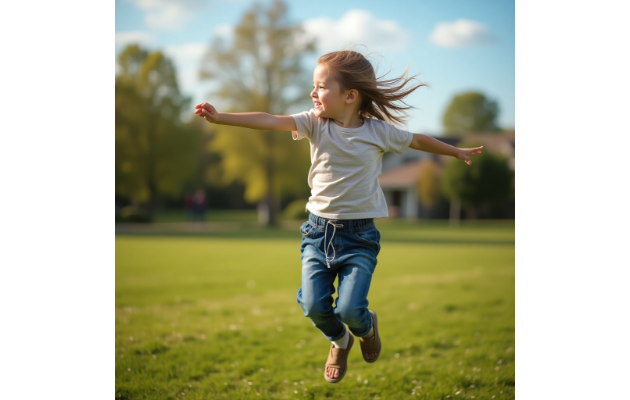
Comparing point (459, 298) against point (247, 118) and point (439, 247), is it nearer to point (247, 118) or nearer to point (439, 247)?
point (247, 118)

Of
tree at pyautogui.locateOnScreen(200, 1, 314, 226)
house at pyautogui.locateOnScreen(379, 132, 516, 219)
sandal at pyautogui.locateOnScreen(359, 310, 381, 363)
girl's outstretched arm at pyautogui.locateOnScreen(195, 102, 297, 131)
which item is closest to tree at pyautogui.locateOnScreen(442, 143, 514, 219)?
house at pyautogui.locateOnScreen(379, 132, 516, 219)

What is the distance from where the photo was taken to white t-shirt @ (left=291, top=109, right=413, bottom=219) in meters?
4.24

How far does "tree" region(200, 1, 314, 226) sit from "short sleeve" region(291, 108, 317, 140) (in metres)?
33.6

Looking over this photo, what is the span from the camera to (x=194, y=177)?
2343 inches

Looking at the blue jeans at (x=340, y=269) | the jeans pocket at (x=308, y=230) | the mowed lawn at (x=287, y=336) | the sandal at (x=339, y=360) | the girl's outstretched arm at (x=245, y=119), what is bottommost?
the mowed lawn at (x=287, y=336)

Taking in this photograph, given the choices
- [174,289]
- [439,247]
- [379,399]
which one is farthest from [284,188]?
[379,399]

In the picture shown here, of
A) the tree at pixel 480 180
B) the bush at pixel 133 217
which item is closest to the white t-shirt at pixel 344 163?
the bush at pixel 133 217

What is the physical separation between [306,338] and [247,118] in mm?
4026

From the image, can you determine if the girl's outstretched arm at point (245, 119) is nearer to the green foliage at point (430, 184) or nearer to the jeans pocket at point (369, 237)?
the jeans pocket at point (369, 237)

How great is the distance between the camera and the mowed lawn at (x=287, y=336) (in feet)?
16.7

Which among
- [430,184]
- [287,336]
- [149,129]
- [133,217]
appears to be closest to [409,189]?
[430,184]

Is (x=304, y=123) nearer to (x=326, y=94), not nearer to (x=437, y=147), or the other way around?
(x=326, y=94)

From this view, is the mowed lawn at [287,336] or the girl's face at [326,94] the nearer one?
the girl's face at [326,94]

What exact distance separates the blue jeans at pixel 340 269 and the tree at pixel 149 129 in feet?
123
